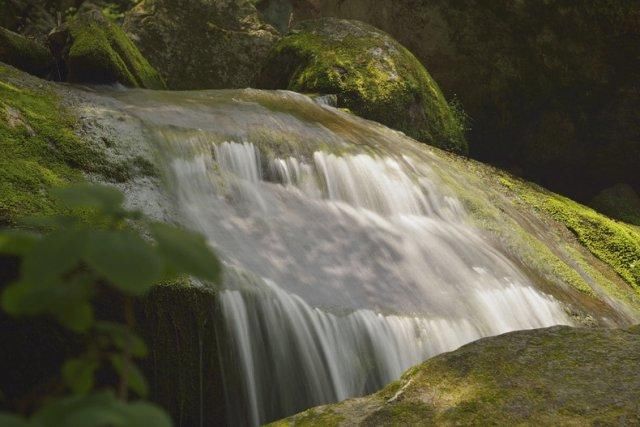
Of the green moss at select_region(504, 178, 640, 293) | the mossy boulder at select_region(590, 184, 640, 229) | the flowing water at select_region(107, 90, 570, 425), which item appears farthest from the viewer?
the mossy boulder at select_region(590, 184, 640, 229)

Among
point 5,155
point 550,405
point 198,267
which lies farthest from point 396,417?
point 5,155

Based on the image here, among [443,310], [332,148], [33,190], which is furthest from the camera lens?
[332,148]

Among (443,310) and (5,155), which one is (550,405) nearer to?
(443,310)

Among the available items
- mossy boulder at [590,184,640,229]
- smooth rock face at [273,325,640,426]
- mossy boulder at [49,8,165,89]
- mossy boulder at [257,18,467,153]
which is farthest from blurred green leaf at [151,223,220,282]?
mossy boulder at [590,184,640,229]

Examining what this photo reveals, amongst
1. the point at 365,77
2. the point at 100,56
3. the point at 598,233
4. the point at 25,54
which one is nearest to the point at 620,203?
the point at 598,233

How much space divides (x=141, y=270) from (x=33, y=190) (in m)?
3.32

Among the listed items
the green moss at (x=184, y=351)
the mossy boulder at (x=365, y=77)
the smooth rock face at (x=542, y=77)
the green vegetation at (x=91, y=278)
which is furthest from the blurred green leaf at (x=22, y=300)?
the smooth rock face at (x=542, y=77)

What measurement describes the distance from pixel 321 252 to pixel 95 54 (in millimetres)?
4443

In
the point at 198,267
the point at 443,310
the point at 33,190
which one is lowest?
the point at 443,310

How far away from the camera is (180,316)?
347 cm

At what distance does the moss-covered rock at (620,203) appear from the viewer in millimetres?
11125

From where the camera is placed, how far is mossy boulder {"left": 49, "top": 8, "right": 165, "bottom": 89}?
8117 millimetres

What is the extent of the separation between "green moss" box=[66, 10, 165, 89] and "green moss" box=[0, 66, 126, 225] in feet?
10.3

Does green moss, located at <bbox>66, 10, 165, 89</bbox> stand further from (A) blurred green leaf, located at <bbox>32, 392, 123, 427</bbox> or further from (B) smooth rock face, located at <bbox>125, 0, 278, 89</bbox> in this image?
(A) blurred green leaf, located at <bbox>32, 392, 123, 427</bbox>
